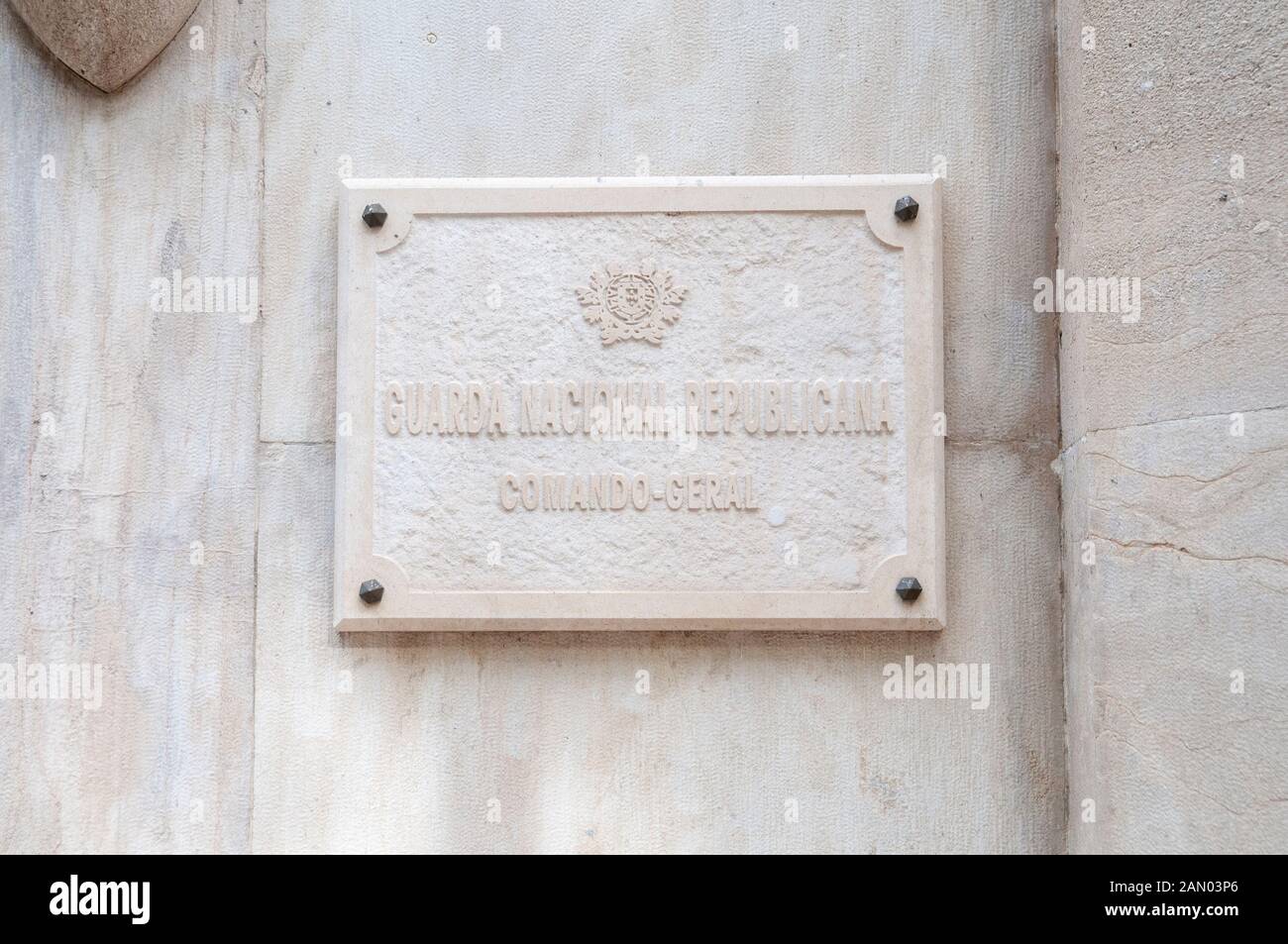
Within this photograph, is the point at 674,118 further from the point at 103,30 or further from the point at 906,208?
the point at 103,30

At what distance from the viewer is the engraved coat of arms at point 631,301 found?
9.29ft

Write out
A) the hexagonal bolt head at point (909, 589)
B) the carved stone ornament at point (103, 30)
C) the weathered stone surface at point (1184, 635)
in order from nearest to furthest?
the weathered stone surface at point (1184, 635) → the hexagonal bolt head at point (909, 589) → the carved stone ornament at point (103, 30)

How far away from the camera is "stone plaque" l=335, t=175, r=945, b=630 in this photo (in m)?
2.79

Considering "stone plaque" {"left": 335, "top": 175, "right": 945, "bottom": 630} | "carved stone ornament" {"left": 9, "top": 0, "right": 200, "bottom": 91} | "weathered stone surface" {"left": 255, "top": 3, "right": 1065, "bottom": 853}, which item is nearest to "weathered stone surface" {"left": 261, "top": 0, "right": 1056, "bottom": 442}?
"weathered stone surface" {"left": 255, "top": 3, "right": 1065, "bottom": 853}

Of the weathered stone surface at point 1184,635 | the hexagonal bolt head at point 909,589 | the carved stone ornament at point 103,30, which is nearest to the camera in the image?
the weathered stone surface at point 1184,635

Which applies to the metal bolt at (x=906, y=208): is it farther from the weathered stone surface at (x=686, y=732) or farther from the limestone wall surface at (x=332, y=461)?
the weathered stone surface at (x=686, y=732)

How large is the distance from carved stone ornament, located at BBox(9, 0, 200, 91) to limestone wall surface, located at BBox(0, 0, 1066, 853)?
7 centimetres

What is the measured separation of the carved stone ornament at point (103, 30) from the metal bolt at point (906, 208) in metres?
1.91

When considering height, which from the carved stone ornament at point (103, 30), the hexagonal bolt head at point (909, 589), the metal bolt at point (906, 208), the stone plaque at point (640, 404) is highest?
the carved stone ornament at point (103, 30)

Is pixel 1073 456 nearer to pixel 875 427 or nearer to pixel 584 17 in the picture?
pixel 875 427

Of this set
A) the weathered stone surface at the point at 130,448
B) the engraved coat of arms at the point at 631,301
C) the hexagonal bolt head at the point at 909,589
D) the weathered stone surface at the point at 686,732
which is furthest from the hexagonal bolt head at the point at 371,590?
the hexagonal bolt head at the point at 909,589

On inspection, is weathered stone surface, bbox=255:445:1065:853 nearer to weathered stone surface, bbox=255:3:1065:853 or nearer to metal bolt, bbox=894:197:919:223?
weathered stone surface, bbox=255:3:1065:853

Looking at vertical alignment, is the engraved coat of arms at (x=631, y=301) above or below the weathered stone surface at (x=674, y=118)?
below

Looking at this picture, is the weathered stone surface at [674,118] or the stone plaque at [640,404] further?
the weathered stone surface at [674,118]
